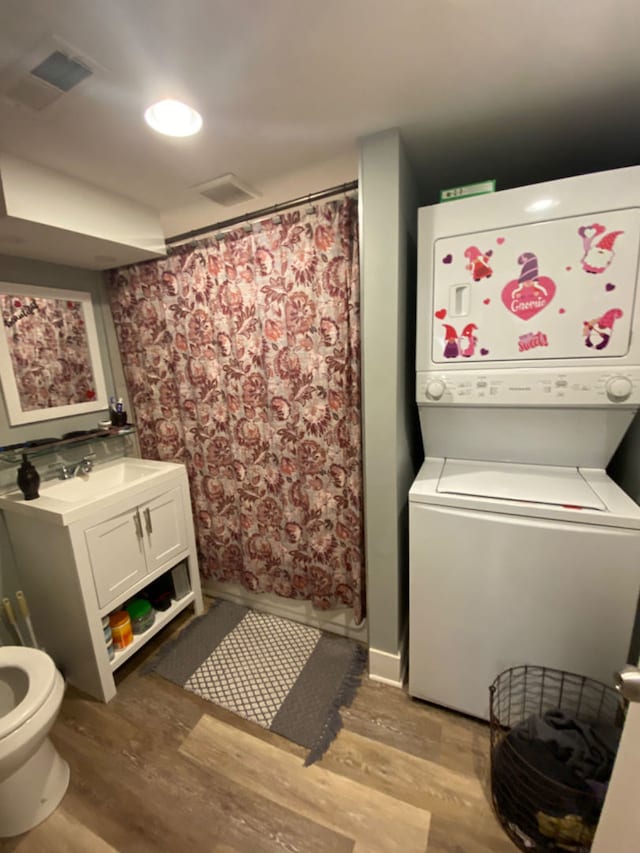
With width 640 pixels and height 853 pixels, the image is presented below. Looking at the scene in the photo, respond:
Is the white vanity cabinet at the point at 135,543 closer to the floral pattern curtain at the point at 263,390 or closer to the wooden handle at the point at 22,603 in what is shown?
the floral pattern curtain at the point at 263,390

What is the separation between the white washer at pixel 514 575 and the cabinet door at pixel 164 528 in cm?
126

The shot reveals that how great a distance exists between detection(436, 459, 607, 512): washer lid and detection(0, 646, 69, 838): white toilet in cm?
153

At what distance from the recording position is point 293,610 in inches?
80.4

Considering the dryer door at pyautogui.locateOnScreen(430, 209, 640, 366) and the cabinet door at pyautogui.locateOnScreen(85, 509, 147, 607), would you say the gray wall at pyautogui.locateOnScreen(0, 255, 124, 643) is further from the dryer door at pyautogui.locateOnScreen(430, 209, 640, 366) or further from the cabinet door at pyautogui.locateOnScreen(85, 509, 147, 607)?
the dryer door at pyautogui.locateOnScreen(430, 209, 640, 366)

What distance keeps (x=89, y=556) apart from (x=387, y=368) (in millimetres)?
1448

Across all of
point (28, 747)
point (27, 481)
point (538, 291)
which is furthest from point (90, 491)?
point (538, 291)

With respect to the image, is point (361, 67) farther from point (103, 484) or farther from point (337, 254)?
point (103, 484)

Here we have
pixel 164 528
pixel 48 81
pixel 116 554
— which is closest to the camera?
pixel 48 81

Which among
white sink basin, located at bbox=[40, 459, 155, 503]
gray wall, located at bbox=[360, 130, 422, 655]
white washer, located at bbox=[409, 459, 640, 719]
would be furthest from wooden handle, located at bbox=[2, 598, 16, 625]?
white washer, located at bbox=[409, 459, 640, 719]

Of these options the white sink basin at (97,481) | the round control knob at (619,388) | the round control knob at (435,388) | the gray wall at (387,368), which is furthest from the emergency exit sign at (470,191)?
the white sink basin at (97,481)

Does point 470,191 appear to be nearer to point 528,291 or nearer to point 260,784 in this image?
point 528,291

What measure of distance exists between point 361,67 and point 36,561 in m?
2.19

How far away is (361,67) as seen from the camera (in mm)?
962

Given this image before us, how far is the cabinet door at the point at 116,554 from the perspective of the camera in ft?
5.00
